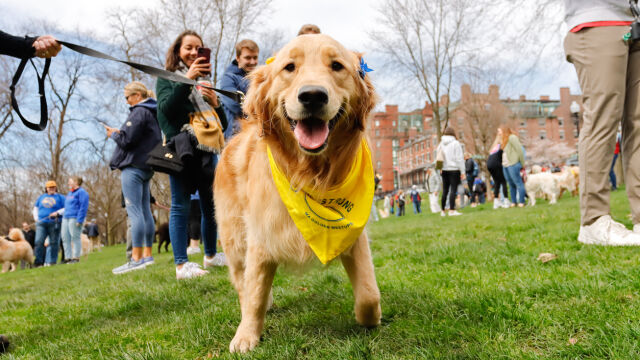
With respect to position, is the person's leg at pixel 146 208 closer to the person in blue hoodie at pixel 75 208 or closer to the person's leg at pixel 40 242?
the person in blue hoodie at pixel 75 208

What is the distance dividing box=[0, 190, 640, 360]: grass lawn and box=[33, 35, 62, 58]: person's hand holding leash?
1868 millimetres

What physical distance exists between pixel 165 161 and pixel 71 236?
9.06 meters

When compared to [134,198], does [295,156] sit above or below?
above

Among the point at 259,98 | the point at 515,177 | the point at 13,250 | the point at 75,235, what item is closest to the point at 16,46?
the point at 259,98

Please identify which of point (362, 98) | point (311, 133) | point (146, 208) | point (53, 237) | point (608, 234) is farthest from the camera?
point (53, 237)

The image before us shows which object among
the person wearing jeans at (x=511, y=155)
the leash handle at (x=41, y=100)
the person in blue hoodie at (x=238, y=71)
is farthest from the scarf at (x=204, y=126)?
the person wearing jeans at (x=511, y=155)

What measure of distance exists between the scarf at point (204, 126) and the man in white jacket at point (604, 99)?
349 centimetres

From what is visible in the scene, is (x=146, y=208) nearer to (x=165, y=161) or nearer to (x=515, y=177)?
(x=165, y=161)

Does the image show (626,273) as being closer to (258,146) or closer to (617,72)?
(617,72)

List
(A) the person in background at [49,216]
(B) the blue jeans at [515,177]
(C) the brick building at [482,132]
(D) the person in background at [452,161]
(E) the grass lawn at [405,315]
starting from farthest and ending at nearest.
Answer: (C) the brick building at [482,132] < (B) the blue jeans at [515,177] < (A) the person in background at [49,216] < (D) the person in background at [452,161] < (E) the grass lawn at [405,315]

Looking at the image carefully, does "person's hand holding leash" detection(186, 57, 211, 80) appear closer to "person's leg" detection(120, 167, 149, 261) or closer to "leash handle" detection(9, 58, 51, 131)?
"leash handle" detection(9, 58, 51, 131)

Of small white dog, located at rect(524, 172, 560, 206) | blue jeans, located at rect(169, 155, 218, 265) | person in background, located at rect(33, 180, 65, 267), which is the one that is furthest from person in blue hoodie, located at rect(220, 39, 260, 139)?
small white dog, located at rect(524, 172, 560, 206)

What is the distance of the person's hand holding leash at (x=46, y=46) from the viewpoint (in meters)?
2.54

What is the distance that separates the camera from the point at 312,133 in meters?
2.03
